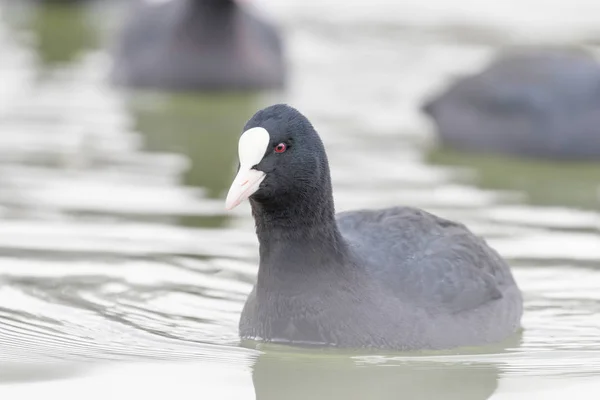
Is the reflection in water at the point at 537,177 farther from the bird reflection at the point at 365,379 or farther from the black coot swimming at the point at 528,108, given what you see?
the bird reflection at the point at 365,379

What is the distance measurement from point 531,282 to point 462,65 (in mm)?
6735

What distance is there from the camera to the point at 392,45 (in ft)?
48.9

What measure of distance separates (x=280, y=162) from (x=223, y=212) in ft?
10.1

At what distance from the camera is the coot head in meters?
5.98

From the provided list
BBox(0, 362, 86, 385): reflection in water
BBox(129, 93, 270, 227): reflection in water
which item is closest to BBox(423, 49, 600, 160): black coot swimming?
BBox(129, 93, 270, 227): reflection in water

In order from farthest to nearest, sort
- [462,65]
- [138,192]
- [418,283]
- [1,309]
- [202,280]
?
[462,65], [138,192], [202,280], [1,309], [418,283]

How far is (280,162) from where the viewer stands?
603 centimetres

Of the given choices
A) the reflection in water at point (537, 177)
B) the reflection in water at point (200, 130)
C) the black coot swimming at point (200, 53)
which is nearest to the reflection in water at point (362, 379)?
the reflection in water at point (200, 130)

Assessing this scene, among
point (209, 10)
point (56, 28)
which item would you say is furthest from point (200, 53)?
point (56, 28)

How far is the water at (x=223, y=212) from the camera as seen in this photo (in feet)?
20.5

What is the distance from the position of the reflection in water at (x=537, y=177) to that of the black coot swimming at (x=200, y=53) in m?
2.63

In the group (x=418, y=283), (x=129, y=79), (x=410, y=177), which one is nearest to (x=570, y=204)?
(x=410, y=177)

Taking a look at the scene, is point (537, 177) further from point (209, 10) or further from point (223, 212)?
point (209, 10)

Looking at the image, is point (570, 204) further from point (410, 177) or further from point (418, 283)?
point (418, 283)
